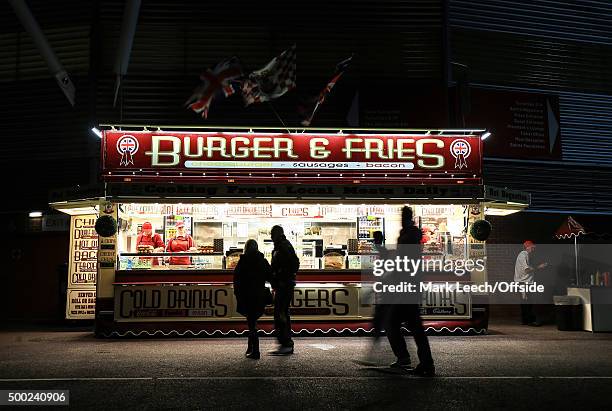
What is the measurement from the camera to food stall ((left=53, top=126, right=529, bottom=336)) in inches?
474

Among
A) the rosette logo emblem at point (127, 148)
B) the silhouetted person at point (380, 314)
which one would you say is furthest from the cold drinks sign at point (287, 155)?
the silhouetted person at point (380, 314)

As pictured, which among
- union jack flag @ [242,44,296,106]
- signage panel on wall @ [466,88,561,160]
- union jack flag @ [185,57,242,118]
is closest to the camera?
union jack flag @ [185,57,242,118]

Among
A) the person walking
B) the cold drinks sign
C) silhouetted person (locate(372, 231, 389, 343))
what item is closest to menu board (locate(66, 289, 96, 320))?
the cold drinks sign

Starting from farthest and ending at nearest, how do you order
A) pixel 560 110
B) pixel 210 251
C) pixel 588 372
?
→ pixel 560 110 → pixel 210 251 → pixel 588 372

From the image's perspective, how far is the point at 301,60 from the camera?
1789 centimetres

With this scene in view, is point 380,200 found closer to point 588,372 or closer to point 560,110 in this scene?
point 588,372

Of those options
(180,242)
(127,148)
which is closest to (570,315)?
(180,242)

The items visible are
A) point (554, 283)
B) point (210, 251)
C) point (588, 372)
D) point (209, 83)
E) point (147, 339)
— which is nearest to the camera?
point (588, 372)

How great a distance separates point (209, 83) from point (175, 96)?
12.4 feet

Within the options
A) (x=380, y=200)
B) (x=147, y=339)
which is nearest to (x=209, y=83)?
(x=380, y=200)

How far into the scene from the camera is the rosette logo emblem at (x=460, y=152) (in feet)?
42.7

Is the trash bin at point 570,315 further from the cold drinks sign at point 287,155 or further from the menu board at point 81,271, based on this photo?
the menu board at point 81,271

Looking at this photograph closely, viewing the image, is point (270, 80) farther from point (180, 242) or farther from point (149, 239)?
point (149, 239)

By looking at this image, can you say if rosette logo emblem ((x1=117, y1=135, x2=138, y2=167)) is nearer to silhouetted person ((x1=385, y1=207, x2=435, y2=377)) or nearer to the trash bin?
silhouetted person ((x1=385, y1=207, x2=435, y2=377))
